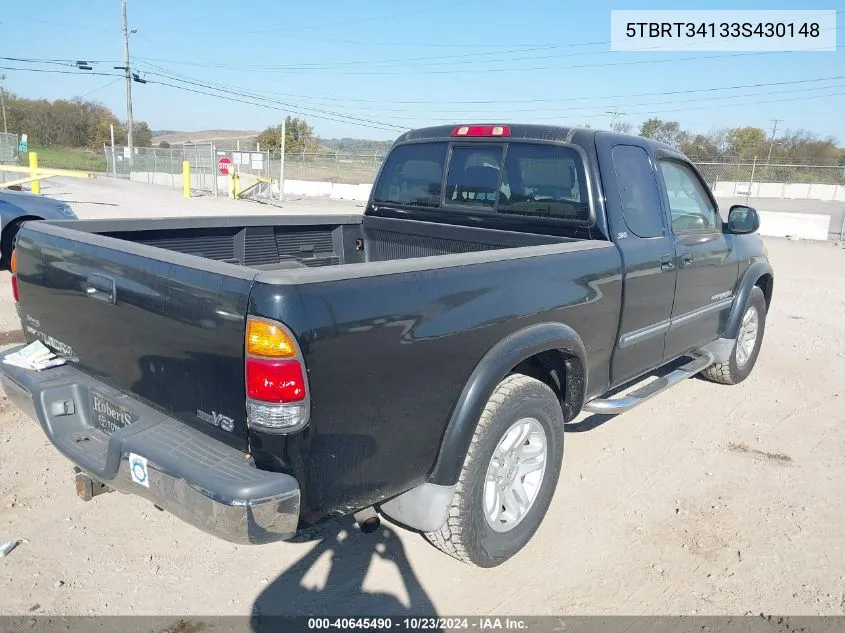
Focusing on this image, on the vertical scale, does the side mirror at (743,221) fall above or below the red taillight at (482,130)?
below

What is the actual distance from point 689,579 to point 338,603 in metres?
1.61

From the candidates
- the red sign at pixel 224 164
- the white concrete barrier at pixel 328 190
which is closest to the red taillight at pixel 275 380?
the red sign at pixel 224 164

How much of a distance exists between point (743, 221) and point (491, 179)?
1891 mm

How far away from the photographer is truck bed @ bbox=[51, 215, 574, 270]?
12.0 ft

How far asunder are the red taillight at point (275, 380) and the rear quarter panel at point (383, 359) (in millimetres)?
46

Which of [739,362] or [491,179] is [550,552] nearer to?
[491,179]

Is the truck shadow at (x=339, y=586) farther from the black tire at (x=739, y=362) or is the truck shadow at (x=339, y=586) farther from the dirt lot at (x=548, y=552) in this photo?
the black tire at (x=739, y=362)

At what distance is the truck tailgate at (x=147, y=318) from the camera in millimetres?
2123

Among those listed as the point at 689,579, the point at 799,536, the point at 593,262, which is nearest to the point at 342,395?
the point at 593,262

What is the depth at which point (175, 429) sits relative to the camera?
7.87 feet

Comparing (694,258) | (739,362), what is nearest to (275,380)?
(694,258)

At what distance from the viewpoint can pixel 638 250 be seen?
3633mm

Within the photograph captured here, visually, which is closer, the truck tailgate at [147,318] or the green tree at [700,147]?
the truck tailgate at [147,318]

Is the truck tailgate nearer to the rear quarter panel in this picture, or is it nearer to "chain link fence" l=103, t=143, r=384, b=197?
the rear quarter panel
